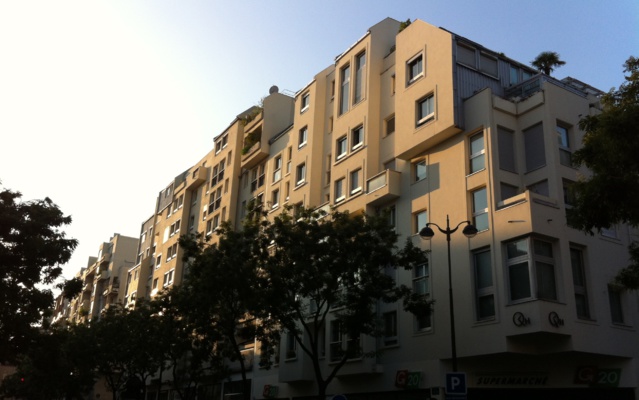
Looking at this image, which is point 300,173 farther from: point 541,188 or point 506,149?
point 541,188

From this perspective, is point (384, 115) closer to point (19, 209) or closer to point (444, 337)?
point (444, 337)

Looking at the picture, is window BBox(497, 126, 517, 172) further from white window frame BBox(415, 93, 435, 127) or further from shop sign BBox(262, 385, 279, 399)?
shop sign BBox(262, 385, 279, 399)

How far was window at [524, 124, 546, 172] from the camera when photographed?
2686 centimetres

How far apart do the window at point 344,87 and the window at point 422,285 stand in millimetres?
12132

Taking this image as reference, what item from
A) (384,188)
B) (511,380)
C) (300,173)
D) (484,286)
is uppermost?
(300,173)

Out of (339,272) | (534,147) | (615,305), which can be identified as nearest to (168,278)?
(339,272)

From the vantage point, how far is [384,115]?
114ft

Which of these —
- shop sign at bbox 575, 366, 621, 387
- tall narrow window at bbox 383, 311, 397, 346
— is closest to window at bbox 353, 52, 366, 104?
tall narrow window at bbox 383, 311, 397, 346

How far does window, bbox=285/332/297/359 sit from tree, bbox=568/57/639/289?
2300cm

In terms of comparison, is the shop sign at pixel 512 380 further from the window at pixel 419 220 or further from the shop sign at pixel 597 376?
the window at pixel 419 220

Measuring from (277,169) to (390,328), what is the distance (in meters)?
17.8

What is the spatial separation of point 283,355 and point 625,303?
731 inches

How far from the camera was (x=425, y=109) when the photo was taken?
30.5m

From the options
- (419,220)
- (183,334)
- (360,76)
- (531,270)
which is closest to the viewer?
(531,270)
